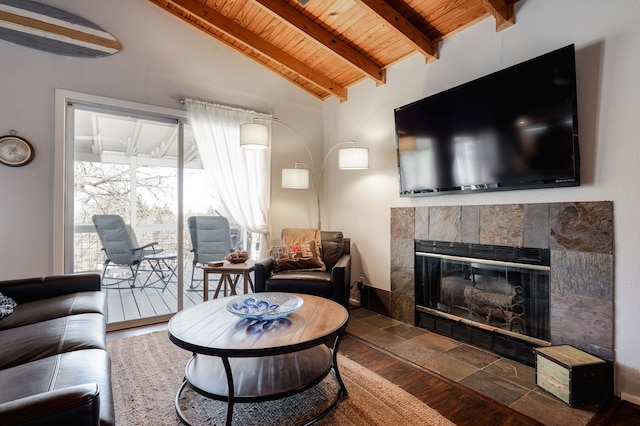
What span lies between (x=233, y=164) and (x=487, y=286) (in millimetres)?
2759

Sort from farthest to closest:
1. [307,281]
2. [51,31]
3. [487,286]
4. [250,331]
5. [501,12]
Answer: [307,281] < [51,31] < [487,286] < [501,12] < [250,331]

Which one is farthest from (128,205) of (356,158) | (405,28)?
(405,28)

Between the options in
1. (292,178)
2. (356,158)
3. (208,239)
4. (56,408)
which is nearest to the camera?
(56,408)

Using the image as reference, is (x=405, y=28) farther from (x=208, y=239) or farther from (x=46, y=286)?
(x=46, y=286)

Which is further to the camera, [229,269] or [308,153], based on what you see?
[308,153]

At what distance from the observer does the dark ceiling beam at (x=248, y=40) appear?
310cm

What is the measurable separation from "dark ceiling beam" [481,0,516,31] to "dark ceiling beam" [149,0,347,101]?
6.18 feet

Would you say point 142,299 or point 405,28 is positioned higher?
point 405,28

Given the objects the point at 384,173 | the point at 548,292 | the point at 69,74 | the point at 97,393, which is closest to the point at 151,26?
the point at 69,74

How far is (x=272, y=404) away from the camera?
5.86 feet

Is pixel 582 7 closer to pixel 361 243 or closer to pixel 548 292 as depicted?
pixel 548 292

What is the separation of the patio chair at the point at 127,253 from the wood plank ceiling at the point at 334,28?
2149 mm

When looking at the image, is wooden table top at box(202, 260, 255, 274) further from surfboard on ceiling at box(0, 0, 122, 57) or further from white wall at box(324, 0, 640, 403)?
surfboard on ceiling at box(0, 0, 122, 57)

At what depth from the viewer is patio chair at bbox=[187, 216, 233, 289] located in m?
3.50
